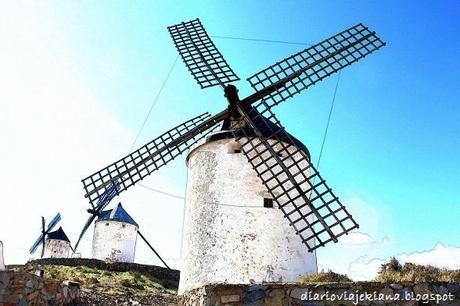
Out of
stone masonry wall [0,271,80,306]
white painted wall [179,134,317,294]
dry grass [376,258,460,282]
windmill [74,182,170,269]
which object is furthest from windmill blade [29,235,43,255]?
dry grass [376,258,460,282]

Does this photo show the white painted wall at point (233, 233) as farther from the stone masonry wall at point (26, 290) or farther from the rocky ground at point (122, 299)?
the stone masonry wall at point (26, 290)

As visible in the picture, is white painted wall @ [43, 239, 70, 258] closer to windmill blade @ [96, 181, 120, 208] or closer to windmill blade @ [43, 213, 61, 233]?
windmill blade @ [43, 213, 61, 233]

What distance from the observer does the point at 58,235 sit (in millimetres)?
30078

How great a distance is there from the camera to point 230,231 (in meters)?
9.87

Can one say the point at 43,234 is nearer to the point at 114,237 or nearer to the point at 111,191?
the point at 114,237

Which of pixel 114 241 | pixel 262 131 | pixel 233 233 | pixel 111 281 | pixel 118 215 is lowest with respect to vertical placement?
pixel 111 281

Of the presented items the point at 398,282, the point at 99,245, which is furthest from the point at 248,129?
the point at 99,245

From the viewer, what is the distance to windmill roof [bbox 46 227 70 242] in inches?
1178

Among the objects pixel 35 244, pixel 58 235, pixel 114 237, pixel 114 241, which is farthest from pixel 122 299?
pixel 35 244

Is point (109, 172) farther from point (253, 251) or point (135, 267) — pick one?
point (135, 267)

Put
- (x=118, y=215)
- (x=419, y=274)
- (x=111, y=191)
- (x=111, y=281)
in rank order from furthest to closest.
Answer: (x=118, y=215)
(x=111, y=281)
(x=111, y=191)
(x=419, y=274)

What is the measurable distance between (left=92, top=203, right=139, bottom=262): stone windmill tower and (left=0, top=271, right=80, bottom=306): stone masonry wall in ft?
64.8

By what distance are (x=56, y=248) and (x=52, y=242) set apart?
19.6 inches

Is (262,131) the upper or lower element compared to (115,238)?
upper
